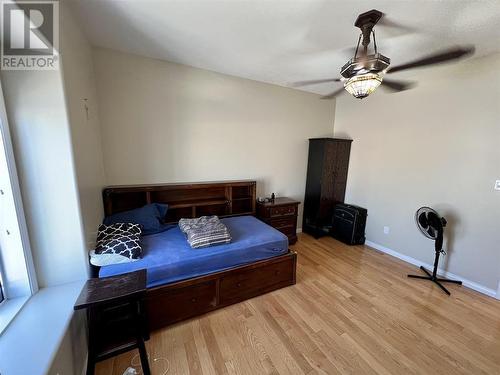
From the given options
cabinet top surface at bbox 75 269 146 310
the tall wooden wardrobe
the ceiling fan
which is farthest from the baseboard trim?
cabinet top surface at bbox 75 269 146 310

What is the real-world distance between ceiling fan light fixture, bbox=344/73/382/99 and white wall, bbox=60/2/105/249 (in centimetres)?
206

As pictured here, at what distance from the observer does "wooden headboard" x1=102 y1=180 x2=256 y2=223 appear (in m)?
2.46

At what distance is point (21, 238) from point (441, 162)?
Answer: 164 inches

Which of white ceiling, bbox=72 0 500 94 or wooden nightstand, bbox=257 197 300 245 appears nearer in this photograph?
white ceiling, bbox=72 0 500 94

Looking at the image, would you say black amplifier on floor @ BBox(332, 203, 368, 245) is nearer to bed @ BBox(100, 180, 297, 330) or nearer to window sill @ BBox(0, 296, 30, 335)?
bed @ BBox(100, 180, 297, 330)

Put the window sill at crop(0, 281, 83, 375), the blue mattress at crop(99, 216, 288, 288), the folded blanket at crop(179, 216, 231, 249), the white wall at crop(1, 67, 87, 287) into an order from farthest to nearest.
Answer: the folded blanket at crop(179, 216, 231, 249)
the blue mattress at crop(99, 216, 288, 288)
the white wall at crop(1, 67, 87, 287)
the window sill at crop(0, 281, 83, 375)

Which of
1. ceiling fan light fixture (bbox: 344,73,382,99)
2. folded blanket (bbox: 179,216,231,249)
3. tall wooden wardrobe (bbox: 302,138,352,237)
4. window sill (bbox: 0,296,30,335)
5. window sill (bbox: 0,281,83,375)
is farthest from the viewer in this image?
tall wooden wardrobe (bbox: 302,138,352,237)

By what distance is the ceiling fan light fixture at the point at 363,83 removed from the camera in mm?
1593

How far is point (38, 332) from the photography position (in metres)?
1.11

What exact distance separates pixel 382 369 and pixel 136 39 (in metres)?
3.52

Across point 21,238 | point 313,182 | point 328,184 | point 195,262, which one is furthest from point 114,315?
point 328,184

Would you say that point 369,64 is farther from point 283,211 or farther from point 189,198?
point 189,198

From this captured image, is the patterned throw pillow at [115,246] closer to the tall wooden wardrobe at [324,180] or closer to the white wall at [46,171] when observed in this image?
the white wall at [46,171]

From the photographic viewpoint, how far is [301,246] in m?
3.43
